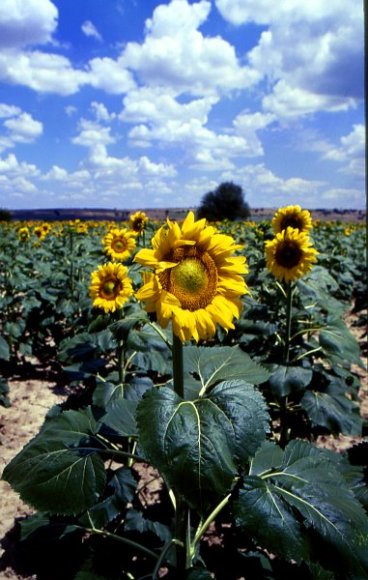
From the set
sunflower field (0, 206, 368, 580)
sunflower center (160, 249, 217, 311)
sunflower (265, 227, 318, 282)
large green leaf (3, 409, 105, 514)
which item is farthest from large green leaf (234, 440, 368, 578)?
sunflower (265, 227, 318, 282)

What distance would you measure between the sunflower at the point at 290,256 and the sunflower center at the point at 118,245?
180 cm

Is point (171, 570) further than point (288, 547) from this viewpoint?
Yes

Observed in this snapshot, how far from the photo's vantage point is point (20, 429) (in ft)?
13.7

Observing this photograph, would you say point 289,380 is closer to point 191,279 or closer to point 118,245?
point 191,279

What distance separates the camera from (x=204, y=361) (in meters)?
1.86

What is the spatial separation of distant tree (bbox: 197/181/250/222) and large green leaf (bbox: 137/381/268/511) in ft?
182

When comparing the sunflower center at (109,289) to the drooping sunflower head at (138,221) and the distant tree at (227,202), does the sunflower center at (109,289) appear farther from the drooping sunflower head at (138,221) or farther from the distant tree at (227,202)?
the distant tree at (227,202)

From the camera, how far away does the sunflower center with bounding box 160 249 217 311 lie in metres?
1.53

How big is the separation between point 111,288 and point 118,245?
5.09 ft

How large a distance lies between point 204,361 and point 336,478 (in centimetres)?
61

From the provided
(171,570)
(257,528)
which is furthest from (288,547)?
(171,570)

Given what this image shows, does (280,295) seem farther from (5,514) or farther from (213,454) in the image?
(213,454)

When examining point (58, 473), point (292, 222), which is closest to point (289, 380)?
point (292, 222)

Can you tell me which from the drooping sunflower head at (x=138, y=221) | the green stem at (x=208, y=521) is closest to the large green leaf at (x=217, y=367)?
the green stem at (x=208, y=521)
